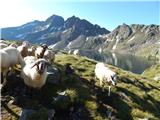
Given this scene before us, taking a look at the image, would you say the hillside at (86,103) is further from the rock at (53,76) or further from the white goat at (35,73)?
the white goat at (35,73)

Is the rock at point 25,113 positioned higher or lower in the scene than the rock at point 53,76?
lower

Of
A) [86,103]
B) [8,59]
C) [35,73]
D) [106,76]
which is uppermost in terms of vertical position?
[8,59]

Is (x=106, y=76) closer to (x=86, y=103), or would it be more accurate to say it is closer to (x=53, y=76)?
(x=86, y=103)

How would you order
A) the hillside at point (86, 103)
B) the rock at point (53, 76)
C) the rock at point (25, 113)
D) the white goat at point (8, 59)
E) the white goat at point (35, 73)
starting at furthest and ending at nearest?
the rock at point (53, 76)
the white goat at point (8, 59)
the hillside at point (86, 103)
the white goat at point (35, 73)
the rock at point (25, 113)

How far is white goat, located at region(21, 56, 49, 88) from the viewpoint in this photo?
18.6m

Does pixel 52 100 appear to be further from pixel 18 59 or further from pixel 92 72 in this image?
pixel 92 72

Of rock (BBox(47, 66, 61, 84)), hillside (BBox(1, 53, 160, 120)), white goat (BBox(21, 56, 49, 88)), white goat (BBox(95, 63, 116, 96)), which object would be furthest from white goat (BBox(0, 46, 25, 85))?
white goat (BBox(95, 63, 116, 96))

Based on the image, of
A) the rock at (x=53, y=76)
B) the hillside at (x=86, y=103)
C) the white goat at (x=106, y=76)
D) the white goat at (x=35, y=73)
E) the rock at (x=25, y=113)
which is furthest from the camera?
the white goat at (x=106, y=76)

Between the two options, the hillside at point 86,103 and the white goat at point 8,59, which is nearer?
the hillside at point 86,103

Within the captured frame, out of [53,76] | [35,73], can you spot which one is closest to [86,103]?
[53,76]

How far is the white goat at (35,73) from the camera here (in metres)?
18.6

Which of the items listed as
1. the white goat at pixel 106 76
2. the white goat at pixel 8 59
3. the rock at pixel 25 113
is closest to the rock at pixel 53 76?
the white goat at pixel 8 59

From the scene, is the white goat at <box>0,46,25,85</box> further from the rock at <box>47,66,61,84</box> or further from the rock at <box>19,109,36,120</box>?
the rock at <box>19,109,36,120</box>

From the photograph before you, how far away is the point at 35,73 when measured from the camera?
62.3 ft
